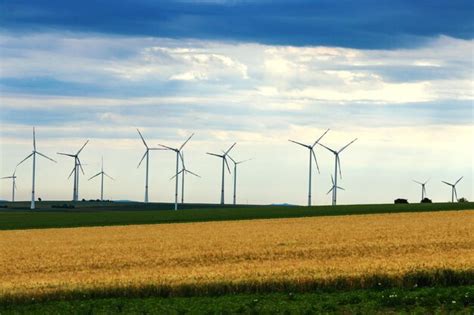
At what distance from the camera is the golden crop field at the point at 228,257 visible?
125 ft

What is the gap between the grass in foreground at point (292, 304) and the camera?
1249 inches

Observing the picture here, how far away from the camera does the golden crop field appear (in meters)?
38.0

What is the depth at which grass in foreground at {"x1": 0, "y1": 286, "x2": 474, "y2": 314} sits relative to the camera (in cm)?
3173

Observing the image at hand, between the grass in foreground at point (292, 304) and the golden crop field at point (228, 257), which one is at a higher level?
the golden crop field at point (228, 257)

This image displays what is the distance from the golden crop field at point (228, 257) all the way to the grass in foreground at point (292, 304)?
1.62 m

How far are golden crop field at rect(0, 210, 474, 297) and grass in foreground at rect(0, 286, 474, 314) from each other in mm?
1619

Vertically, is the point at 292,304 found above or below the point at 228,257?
below

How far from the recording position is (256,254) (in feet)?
171

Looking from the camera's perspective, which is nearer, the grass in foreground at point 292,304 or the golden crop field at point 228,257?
the grass in foreground at point 292,304

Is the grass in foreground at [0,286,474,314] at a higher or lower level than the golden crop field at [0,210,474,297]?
lower

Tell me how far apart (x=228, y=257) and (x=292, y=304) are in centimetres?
1801

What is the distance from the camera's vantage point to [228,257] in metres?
50.8

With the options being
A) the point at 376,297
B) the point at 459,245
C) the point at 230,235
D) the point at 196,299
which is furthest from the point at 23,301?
the point at 230,235

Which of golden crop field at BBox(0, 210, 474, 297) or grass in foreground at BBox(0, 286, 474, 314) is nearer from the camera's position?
grass in foreground at BBox(0, 286, 474, 314)
